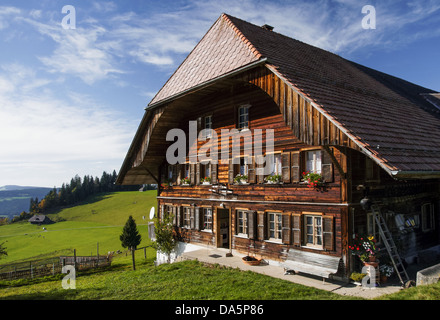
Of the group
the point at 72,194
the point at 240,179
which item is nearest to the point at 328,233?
the point at 240,179

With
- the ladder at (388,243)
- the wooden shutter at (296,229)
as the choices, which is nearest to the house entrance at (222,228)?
the wooden shutter at (296,229)

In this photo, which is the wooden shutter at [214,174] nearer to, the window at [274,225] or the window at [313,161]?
the window at [274,225]

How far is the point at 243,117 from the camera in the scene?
1518cm

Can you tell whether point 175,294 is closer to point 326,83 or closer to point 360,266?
A: point 360,266

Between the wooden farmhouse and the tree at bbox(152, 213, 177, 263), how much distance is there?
0.52m

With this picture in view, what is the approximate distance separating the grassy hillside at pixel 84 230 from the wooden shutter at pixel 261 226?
31525mm

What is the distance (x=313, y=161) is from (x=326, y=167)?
82 cm

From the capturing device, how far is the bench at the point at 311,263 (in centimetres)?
1074

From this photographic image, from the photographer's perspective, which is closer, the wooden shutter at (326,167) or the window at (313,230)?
the wooden shutter at (326,167)

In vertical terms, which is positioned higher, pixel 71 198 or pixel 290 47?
pixel 290 47

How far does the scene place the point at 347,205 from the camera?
1073 cm

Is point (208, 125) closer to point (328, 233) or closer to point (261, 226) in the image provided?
point (261, 226)

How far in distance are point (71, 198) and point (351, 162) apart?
100226mm

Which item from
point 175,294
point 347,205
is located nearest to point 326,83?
point 347,205
